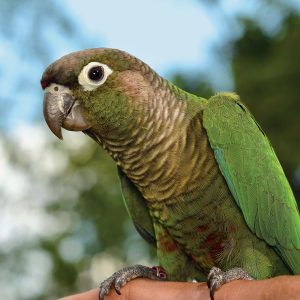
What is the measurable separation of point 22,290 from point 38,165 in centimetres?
318

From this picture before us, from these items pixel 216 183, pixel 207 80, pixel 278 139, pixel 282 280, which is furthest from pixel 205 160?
pixel 207 80

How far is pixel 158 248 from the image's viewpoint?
344 centimetres

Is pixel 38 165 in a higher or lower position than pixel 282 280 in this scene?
lower

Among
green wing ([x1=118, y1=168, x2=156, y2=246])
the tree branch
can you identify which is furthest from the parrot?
green wing ([x1=118, y1=168, x2=156, y2=246])

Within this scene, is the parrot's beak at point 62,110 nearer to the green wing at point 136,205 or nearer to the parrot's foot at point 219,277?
the green wing at point 136,205

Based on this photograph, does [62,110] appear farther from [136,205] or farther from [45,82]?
[136,205]

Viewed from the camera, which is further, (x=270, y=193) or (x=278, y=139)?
(x=278, y=139)

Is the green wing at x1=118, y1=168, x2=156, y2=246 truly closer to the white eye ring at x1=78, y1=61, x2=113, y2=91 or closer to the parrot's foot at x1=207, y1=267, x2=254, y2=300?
the white eye ring at x1=78, y1=61, x2=113, y2=91

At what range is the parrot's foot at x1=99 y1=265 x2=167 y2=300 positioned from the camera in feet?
10.4

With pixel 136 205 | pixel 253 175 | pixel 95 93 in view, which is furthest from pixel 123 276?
pixel 95 93

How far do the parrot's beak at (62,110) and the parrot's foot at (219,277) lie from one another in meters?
1.00

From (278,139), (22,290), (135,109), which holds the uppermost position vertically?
(135,109)

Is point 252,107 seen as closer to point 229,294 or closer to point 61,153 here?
point 61,153

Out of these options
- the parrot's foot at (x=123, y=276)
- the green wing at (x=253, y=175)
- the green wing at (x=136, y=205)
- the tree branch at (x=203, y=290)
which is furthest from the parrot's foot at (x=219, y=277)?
the green wing at (x=136, y=205)
